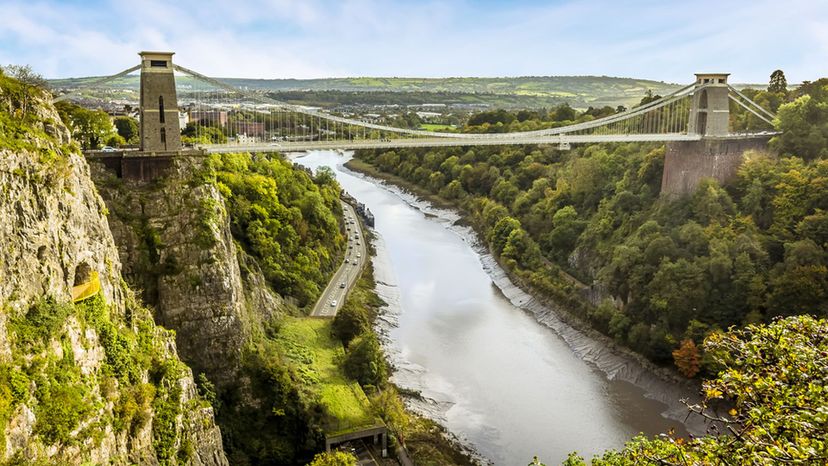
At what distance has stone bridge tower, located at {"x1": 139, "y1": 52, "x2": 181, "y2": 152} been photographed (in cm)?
1544

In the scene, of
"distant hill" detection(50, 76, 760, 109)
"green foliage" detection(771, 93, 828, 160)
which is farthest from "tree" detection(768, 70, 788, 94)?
"distant hill" detection(50, 76, 760, 109)

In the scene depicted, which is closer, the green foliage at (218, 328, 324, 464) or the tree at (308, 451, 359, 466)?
the tree at (308, 451, 359, 466)

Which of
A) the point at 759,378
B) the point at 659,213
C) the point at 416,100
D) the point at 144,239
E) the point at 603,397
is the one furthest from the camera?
the point at 416,100

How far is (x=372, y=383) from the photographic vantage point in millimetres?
17375

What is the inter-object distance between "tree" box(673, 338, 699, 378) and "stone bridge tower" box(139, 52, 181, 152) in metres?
14.8

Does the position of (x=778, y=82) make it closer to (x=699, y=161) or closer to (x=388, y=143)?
(x=699, y=161)

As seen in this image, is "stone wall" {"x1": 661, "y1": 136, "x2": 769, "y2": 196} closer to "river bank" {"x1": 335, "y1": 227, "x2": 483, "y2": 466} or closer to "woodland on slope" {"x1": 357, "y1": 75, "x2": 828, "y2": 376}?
"woodland on slope" {"x1": 357, "y1": 75, "x2": 828, "y2": 376}

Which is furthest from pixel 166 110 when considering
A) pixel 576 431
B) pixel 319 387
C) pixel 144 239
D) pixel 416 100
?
pixel 416 100

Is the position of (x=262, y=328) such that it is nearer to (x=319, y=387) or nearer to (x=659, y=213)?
(x=319, y=387)

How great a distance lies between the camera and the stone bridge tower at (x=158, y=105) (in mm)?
15438

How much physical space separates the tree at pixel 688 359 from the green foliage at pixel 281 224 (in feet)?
38.3

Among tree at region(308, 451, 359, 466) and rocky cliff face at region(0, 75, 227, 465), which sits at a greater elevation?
rocky cliff face at region(0, 75, 227, 465)

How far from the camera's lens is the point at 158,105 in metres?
15.7

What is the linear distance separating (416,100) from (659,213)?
82568 millimetres
